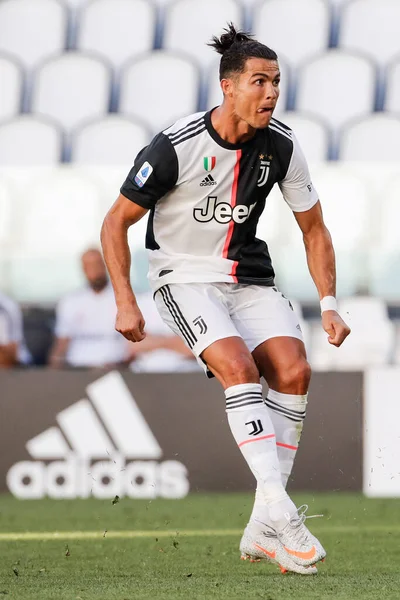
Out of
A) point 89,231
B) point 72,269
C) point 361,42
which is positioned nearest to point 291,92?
point 361,42

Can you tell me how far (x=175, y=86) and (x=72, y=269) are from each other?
3126mm

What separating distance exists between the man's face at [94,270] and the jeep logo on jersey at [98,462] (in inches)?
44.5

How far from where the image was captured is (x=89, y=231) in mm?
10078

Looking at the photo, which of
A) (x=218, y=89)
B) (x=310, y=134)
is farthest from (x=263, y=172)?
(x=218, y=89)

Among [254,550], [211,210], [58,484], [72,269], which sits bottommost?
[58,484]

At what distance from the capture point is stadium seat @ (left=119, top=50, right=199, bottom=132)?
11.6 meters

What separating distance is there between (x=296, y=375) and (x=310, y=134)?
655 cm

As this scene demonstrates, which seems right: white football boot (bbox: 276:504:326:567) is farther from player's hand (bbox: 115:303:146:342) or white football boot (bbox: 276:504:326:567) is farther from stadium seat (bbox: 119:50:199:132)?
stadium seat (bbox: 119:50:199:132)

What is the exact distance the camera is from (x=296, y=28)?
12.2 meters

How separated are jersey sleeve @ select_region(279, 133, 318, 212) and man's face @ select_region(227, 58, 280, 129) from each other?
0.34 m

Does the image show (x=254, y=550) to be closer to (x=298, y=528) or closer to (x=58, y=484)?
(x=298, y=528)

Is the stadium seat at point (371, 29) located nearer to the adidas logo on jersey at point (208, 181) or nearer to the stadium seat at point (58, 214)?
the stadium seat at point (58, 214)

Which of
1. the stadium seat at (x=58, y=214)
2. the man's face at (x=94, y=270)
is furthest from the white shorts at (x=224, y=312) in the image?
the stadium seat at (x=58, y=214)

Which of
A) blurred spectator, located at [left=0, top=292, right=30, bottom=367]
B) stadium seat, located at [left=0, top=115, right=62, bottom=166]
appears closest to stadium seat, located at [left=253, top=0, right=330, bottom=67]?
stadium seat, located at [left=0, top=115, right=62, bottom=166]
